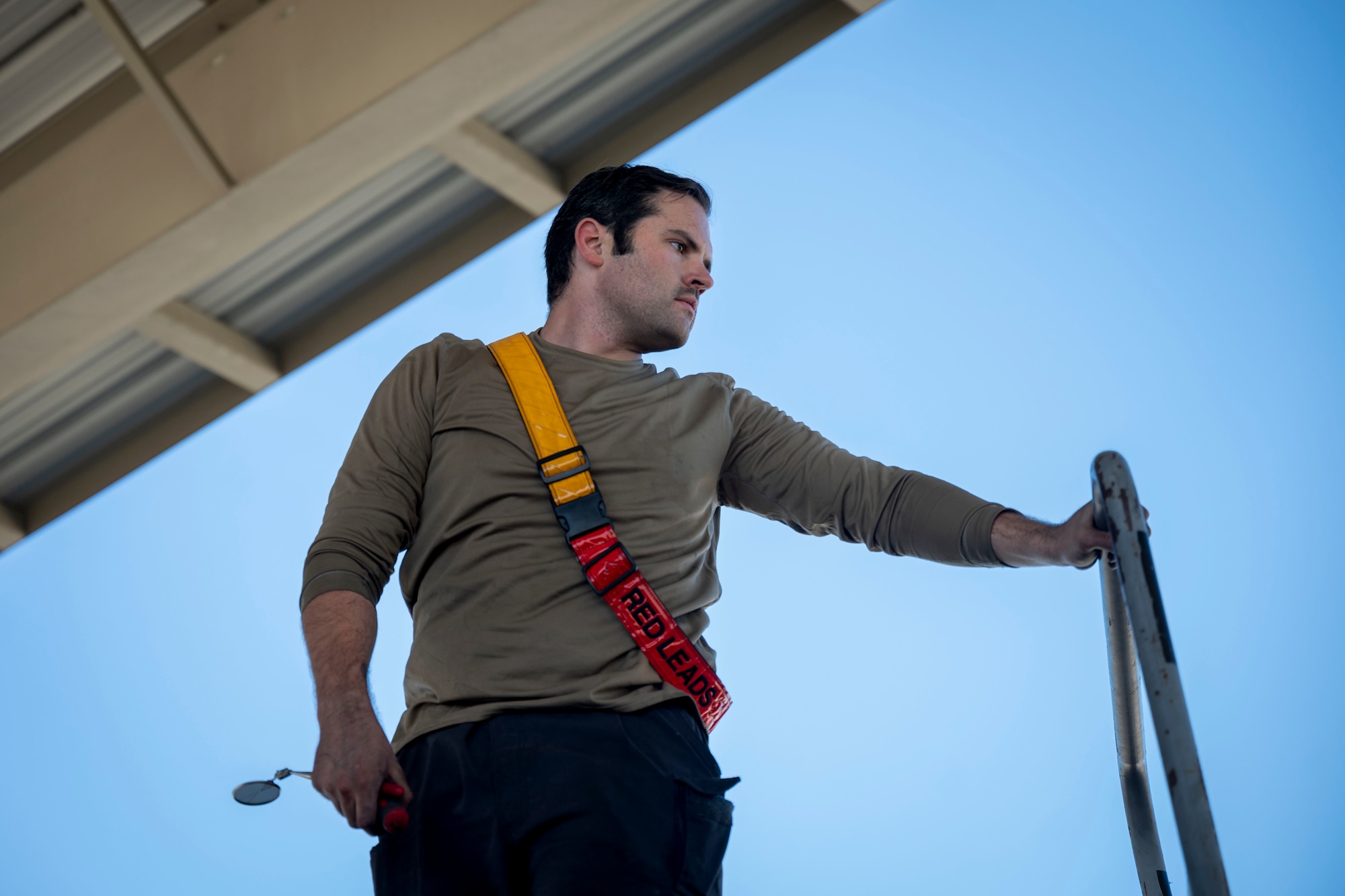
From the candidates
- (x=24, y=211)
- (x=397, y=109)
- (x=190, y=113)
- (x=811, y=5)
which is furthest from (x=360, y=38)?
(x=811, y=5)

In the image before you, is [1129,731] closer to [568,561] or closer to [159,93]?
[568,561]

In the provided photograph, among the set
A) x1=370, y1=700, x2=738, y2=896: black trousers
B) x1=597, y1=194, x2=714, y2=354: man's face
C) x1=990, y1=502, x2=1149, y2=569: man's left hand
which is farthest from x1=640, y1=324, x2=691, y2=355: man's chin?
x1=370, y1=700, x2=738, y2=896: black trousers

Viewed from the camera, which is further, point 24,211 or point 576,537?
point 24,211

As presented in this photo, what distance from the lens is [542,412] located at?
199cm

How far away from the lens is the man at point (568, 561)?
5.20 feet

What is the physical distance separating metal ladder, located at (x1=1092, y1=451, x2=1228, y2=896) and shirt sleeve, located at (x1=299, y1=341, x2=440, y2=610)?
3.39 feet

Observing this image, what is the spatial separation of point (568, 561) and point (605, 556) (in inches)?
2.3

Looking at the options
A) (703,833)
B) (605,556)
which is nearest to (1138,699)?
(703,833)

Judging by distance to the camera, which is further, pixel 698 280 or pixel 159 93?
pixel 159 93

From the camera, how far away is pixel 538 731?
5.44ft

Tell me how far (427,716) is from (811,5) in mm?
4438

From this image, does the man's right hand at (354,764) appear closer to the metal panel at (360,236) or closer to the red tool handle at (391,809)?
the red tool handle at (391,809)

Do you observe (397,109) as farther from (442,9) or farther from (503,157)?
(503,157)

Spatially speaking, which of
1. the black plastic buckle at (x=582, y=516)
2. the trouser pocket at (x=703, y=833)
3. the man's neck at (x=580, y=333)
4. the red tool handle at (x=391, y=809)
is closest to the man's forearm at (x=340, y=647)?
the red tool handle at (x=391, y=809)
